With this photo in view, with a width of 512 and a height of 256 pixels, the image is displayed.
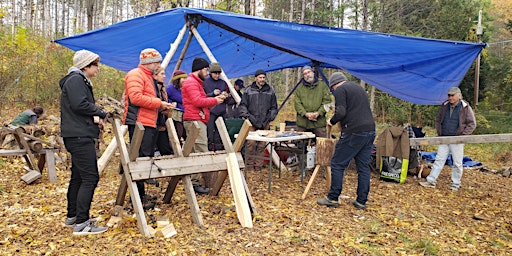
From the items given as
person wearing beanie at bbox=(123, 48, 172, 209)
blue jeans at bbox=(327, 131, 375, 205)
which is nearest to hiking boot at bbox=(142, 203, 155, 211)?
person wearing beanie at bbox=(123, 48, 172, 209)

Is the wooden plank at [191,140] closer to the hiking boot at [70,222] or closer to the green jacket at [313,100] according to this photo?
the hiking boot at [70,222]

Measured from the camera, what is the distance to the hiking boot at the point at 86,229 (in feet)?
10.2

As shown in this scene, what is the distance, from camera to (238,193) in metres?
Answer: 3.62

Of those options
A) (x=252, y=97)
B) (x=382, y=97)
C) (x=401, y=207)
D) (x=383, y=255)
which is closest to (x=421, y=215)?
(x=401, y=207)

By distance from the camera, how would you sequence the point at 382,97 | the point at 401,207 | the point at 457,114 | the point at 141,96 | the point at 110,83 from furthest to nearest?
the point at 382,97, the point at 110,83, the point at 457,114, the point at 401,207, the point at 141,96

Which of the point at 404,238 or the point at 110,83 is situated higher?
the point at 110,83

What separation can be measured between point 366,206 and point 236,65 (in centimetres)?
455

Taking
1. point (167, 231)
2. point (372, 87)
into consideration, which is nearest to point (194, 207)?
point (167, 231)

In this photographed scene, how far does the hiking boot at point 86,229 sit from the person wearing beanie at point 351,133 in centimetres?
239

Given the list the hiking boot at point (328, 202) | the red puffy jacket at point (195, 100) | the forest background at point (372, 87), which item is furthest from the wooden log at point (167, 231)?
the forest background at point (372, 87)

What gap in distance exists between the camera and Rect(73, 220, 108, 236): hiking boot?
3.11 meters

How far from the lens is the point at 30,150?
214 inches

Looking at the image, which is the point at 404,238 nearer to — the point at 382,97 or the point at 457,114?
the point at 457,114

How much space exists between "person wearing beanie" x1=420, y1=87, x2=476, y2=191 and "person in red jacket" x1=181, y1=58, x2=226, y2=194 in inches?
133
